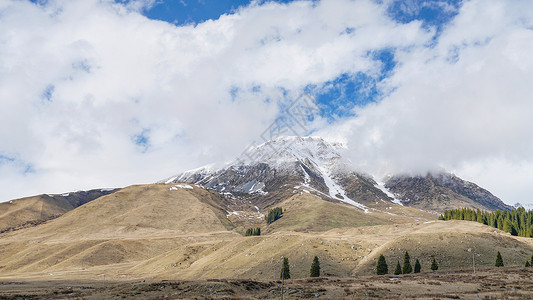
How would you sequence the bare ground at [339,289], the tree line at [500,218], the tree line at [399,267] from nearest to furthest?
the bare ground at [339,289] < the tree line at [399,267] < the tree line at [500,218]

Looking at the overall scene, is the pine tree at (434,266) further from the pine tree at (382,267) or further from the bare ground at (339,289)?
the bare ground at (339,289)

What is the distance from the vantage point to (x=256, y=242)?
375ft

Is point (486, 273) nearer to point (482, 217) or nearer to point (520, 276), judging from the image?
point (520, 276)

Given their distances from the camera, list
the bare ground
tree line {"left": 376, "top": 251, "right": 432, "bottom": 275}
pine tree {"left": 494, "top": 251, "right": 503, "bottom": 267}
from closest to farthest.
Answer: the bare ground, tree line {"left": 376, "top": 251, "right": 432, "bottom": 275}, pine tree {"left": 494, "top": 251, "right": 503, "bottom": 267}

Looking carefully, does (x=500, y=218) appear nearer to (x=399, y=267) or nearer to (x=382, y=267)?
(x=399, y=267)

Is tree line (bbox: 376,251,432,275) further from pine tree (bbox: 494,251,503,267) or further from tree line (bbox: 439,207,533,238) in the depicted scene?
tree line (bbox: 439,207,533,238)

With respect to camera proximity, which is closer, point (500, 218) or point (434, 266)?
point (434, 266)

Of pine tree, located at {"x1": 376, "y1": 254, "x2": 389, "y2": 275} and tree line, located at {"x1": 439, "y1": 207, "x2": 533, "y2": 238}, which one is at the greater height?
tree line, located at {"x1": 439, "y1": 207, "x2": 533, "y2": 238}

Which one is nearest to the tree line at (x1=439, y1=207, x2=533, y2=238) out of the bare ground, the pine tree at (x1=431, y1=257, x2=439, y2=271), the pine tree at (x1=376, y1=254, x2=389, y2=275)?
the pine tree at (x1=431, y1=257, x2=439, y2=271)

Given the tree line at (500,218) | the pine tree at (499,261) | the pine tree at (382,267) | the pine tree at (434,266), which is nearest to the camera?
the pine tree at (382,267)

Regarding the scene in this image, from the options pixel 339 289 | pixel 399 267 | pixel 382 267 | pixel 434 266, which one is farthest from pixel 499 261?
pixel 339 289

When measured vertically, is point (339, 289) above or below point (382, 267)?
above

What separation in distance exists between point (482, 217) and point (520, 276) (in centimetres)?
12291

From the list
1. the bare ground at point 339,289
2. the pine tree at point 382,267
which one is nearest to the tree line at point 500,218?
the pine tree at point 382,267
